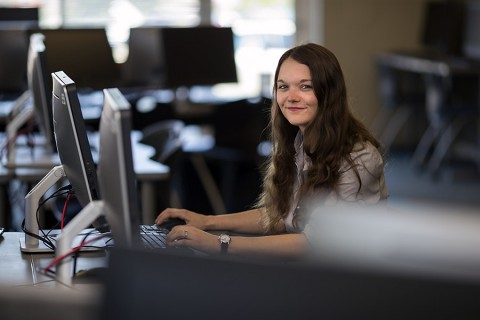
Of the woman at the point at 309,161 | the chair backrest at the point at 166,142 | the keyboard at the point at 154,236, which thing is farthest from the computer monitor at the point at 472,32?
the keyboard at the point at 154,236

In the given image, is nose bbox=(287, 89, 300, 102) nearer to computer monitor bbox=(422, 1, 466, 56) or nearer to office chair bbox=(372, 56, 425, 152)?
office chair bbox=(372, 56, 425, 152)

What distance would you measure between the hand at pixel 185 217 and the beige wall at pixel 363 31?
522 cm

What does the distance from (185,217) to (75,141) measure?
582 mm

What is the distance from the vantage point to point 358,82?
7676 mm

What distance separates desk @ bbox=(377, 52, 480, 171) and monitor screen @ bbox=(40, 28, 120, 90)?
3057 millimetres

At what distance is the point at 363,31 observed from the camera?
7.54 metres

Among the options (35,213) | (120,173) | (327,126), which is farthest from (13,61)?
(120,173)

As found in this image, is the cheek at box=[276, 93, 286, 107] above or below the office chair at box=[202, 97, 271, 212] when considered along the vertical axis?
above

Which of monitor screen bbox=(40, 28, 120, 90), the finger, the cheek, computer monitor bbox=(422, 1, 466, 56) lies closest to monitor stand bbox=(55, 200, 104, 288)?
the finger

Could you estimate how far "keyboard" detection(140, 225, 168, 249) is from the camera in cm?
205

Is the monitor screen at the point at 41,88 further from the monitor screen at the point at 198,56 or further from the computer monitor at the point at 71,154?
the monitor screen at the point at 198,56

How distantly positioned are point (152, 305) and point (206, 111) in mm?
4893

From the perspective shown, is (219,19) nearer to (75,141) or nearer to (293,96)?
(293,96)

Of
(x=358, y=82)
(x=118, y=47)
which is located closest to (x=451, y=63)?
(x=358, y=82)
